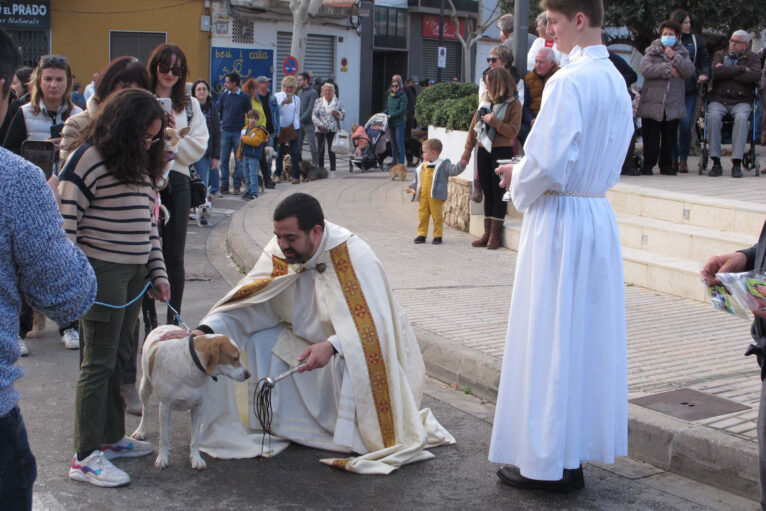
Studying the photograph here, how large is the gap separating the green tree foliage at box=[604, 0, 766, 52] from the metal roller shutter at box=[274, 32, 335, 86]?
1968cm

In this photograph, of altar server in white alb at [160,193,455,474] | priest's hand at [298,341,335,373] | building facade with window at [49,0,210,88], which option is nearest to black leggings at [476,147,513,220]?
altar server in white alb at [160,193,455,474]

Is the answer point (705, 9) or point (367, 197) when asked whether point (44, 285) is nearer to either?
point (367, 197)

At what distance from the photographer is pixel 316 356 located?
4465mm

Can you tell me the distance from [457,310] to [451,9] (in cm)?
3501

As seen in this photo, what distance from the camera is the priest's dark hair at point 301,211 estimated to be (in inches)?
177

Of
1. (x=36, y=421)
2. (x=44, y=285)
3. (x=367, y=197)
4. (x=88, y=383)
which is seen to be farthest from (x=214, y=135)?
(x=44, y=285)

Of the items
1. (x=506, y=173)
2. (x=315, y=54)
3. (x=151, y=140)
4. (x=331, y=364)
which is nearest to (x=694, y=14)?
(x=506, y=173)

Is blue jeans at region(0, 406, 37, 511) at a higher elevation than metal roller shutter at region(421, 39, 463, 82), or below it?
below

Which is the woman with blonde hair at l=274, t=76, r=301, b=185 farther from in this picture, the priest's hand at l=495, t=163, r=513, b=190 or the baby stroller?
the priest's hand at l=495, t=163, r=513, b=190

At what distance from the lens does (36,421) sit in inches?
198

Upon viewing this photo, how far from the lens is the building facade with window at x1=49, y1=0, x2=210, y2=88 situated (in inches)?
1225

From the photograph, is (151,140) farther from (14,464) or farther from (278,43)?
(278,43)

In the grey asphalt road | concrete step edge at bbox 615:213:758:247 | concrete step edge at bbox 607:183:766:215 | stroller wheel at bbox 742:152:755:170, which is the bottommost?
the grey asphalt road

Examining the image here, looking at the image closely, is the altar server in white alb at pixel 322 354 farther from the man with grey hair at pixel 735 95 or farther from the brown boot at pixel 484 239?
the man with grey hair at pixel 735 95
